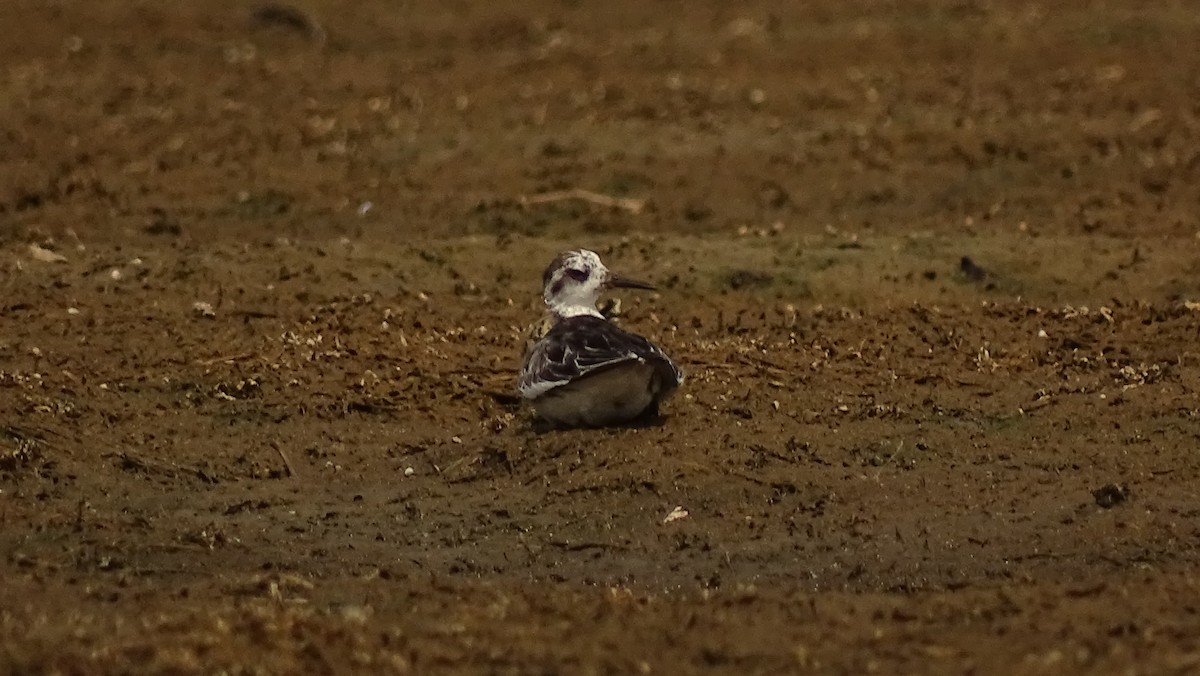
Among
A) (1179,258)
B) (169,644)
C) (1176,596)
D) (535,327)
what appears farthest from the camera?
(1179,258)

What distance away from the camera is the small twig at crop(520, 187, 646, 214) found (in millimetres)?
14734

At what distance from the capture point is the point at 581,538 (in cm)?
876

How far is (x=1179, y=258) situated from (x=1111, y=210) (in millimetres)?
1439

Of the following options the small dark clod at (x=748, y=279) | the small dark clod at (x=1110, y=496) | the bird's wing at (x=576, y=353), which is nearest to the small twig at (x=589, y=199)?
the small dark clod at (x=748, y=279)

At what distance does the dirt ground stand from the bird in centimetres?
11

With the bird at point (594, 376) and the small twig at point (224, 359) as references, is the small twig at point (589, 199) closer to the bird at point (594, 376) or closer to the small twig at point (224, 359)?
the small twig at point (224, 359)

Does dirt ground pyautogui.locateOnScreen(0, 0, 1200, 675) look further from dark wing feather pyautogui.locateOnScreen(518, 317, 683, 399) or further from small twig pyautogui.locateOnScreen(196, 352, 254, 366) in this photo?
dark wing feather pyautogui.locateOnScreen(518, 317, 683, 399)

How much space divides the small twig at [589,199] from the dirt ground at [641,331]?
0.28 ft

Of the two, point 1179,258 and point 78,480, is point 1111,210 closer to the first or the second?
point 1179,258

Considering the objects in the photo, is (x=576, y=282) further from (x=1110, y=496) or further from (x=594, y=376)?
(x=1110, y=496)

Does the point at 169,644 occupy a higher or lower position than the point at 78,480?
higher

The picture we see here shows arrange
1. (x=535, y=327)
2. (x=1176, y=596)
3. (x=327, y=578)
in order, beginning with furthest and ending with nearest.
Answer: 1. (x=535, y=327)
2. (x=327, y=578)
3. (x=1176, y=596)

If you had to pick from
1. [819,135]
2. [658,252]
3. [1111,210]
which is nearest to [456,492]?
[658,252]

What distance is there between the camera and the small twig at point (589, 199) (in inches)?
580
